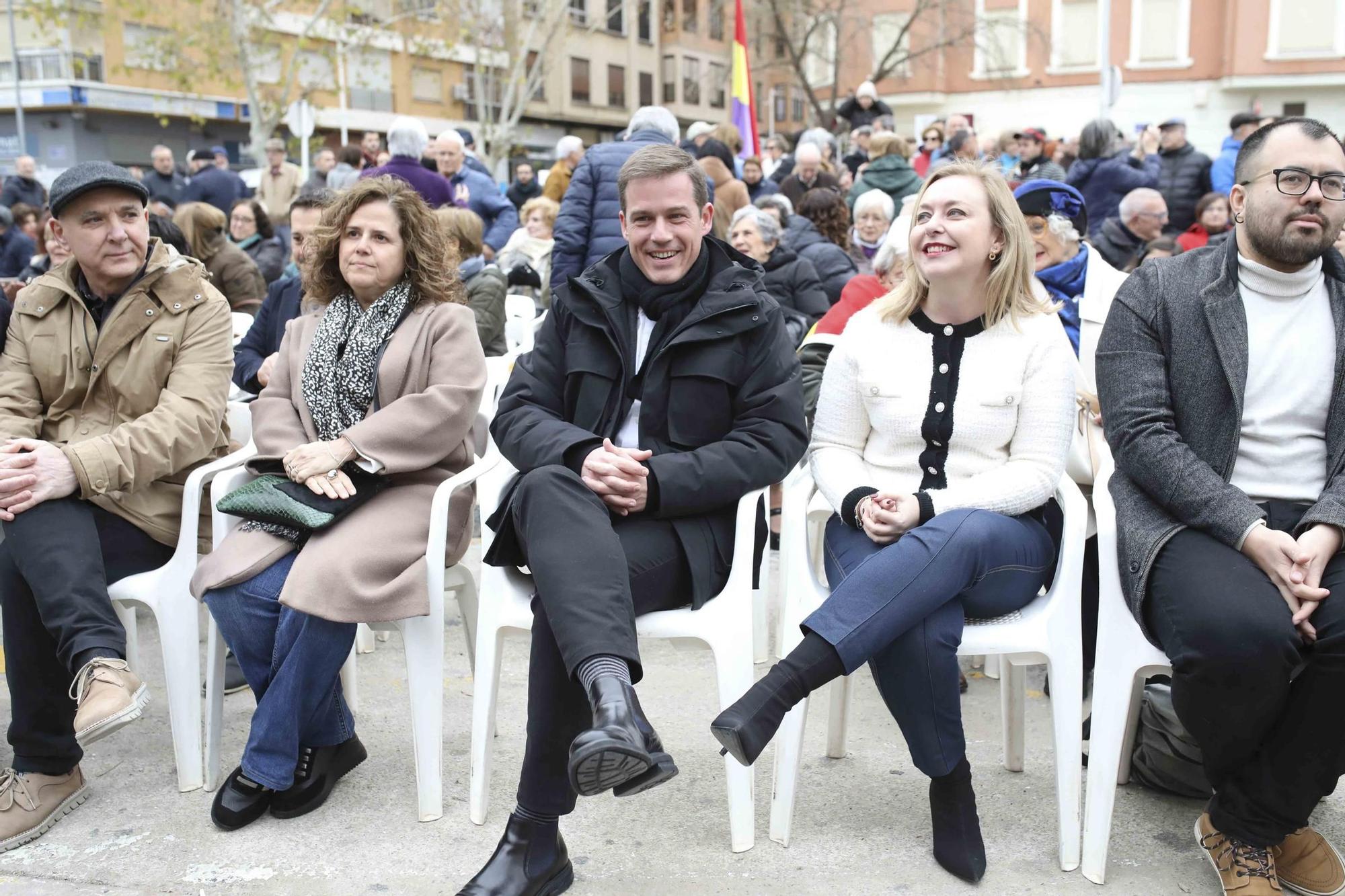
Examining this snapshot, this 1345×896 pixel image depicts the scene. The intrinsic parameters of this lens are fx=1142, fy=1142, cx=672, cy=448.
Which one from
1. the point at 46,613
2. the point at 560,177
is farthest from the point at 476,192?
the point at 46,613

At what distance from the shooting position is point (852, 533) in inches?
108

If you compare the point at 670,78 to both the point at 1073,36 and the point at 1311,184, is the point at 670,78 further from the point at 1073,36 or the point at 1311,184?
the point at 1311,184

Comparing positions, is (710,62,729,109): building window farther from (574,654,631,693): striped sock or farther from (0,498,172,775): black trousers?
(574,654,631,693): striped sock

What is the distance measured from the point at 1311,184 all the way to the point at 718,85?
4410cm

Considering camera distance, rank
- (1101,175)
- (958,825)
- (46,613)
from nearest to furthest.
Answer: (958,825)
(46,613)
(1101,175)

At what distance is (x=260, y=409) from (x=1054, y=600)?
215 cm

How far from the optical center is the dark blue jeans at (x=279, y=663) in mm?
2697

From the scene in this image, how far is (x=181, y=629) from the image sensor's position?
2.94 m

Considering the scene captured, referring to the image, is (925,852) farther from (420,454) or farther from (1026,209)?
(1026,209)

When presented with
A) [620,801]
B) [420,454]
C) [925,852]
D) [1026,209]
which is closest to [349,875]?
[620,801]

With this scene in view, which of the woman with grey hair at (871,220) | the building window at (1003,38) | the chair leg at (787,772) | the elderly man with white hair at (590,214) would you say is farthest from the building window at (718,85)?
the chair leg at (787,772)

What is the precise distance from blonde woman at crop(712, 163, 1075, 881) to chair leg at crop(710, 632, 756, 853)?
9.4 inches

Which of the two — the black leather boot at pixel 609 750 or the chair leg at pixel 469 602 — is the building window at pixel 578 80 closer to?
the chair leg at pixel 469 602

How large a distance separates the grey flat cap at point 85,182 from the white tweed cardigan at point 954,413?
1.97 m
